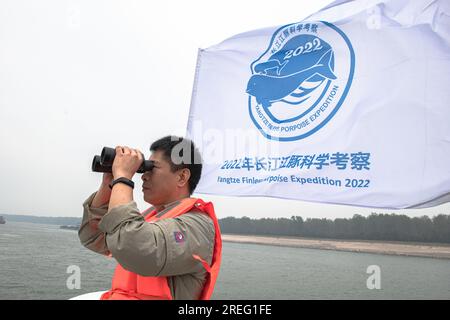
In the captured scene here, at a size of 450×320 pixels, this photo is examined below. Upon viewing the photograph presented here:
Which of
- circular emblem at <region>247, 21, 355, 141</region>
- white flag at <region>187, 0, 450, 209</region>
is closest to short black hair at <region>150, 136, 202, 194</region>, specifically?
white flag at <region>187, 0, 450, 209</region>

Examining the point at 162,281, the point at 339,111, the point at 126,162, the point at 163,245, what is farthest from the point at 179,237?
the point at 339,111

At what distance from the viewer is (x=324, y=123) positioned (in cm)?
229

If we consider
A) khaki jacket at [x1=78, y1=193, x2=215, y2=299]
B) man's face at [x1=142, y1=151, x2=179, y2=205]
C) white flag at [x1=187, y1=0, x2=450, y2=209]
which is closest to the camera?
khaki jacket at [x1=78, y1=193, x2=215, y2=299]

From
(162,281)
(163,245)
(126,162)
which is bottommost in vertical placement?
(162,281)

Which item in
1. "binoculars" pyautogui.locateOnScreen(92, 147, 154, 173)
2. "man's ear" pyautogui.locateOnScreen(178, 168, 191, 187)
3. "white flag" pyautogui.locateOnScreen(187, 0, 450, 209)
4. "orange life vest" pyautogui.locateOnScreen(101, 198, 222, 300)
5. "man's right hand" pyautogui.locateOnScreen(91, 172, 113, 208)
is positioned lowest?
"orange life vest" pyautogui.locateOnScreen(101, 198, 222, 300)

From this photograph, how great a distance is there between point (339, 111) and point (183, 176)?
1.19 m

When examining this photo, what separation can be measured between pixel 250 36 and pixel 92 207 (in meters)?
1.93

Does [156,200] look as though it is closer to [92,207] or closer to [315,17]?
[92,207]

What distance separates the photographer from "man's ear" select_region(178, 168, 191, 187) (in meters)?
1.42

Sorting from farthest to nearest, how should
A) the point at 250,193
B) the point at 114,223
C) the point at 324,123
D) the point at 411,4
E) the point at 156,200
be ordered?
1. the point at 250,193
2. the point at 324,123
3. the point at 411,4
4. the point at 156,200
5. the point at 114,223

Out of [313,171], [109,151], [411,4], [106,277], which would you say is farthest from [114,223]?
[106,277]

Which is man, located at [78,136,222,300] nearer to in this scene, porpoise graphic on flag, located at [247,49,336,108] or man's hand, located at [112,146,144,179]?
man's hand, located at [112,146,144,179]

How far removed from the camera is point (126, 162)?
1.23 m

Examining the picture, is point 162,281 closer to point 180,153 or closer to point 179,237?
point 179,237
